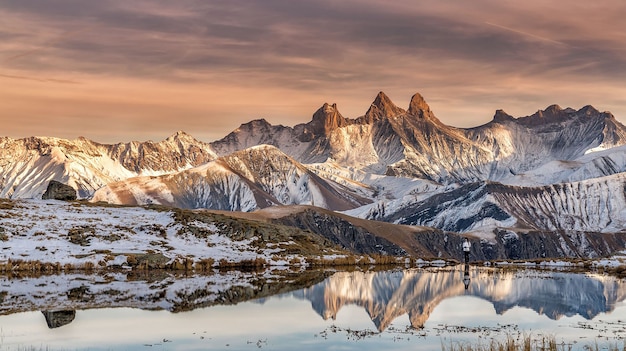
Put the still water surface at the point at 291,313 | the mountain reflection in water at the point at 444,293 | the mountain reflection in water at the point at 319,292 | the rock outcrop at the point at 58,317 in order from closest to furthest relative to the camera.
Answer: the still water surface at the point at 291,313 → the rock outcrop at the point at 58,317 → the mountain reflection in water at the point at 319,292 → the mountain reflection in water at the point at 444,293

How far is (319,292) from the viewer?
66312 mm

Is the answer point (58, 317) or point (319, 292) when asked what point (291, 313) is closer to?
point (319, 292)

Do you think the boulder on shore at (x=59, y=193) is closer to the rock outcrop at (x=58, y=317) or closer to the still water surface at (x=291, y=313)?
the still water surface at (x=291, y=313)

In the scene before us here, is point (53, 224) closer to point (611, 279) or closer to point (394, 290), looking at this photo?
point (394, 290)

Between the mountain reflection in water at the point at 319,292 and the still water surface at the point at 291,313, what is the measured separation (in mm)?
86

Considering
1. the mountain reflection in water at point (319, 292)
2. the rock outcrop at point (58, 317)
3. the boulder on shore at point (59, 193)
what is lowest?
the rock outcrop at point (58, 317)

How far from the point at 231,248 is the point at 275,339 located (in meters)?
65.9

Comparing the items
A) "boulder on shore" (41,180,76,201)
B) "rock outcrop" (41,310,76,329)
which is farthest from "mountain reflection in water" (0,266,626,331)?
"boulder on shore" (41,180,76,201)

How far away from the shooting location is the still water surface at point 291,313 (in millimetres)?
41969

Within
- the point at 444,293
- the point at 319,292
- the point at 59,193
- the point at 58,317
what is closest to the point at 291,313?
the point at 319,292

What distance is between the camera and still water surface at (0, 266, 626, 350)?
41969 mm

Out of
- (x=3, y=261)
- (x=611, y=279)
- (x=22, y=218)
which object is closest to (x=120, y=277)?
(x=3, y=261)

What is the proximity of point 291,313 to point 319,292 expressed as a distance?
44.5 feet

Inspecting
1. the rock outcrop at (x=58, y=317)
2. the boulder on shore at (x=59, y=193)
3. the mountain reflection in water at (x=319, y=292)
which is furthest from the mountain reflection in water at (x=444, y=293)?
the boulder on shore at (x=59, y=193)
